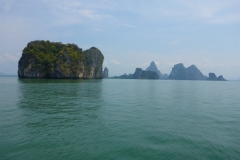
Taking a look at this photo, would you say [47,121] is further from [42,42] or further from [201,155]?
[42,42]

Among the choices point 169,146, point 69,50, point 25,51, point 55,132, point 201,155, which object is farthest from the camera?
point 69,50

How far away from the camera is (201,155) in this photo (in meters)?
8.03

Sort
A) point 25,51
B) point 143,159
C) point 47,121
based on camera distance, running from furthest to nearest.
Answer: point 25,51
point 47,121
point 143,159

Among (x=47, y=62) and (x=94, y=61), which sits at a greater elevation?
(x=94, y=61)

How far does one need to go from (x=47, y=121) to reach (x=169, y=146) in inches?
387

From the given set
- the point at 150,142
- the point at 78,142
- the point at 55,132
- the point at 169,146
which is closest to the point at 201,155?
the point at 169,146

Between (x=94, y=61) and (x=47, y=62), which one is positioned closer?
(x=47, y=62)

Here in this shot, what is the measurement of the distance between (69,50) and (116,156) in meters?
125

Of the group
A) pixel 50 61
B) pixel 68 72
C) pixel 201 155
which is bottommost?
pixel 201 155

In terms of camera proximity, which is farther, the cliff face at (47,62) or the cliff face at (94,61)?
the cliff face at (94,61)

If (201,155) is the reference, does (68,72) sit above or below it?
above

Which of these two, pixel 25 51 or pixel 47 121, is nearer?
pixel 47 121

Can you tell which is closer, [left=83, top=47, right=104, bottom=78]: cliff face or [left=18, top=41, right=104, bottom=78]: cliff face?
[left=18, top=41, right=104, bottom=78]: cliff face

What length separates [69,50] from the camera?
123125 millimetres
